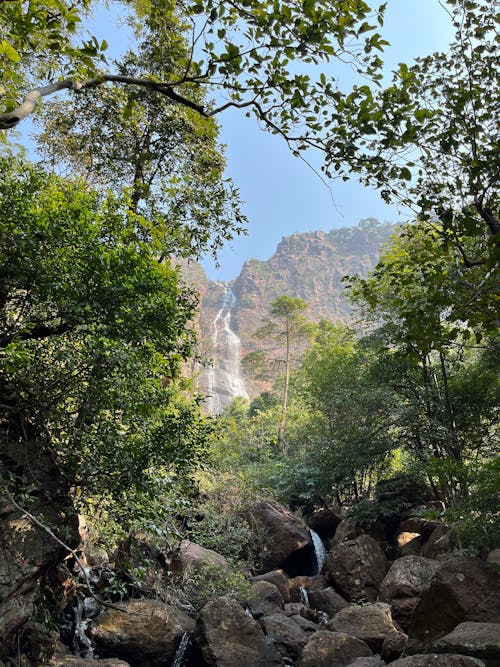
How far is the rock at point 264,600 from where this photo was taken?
32.4ft

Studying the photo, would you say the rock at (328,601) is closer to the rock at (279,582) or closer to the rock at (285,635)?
the rock at (279,582)

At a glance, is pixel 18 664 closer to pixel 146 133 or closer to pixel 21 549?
pixel 21 549

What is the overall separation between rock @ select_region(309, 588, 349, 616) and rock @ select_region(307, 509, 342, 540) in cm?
593

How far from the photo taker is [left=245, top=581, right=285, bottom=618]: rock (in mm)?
9875

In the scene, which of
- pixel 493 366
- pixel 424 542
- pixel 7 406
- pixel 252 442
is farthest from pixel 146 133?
pixel 252 442

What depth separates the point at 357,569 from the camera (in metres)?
11.5

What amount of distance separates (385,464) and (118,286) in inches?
529

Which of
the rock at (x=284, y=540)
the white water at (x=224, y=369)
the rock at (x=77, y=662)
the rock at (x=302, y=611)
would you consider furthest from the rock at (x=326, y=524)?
the white water at (x=224, y=369)

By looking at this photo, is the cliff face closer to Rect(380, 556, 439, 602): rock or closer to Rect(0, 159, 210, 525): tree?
Rect(380, 556, 439, 602): rock

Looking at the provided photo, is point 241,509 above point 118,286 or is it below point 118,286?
below

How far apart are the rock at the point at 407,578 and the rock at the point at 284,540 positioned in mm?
4795

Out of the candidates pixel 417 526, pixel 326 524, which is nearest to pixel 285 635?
pixel 417 526

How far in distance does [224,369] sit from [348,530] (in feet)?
164

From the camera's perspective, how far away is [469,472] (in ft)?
24.3
